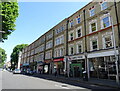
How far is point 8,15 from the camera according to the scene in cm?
1255

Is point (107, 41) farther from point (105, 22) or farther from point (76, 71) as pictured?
point (76, 71)

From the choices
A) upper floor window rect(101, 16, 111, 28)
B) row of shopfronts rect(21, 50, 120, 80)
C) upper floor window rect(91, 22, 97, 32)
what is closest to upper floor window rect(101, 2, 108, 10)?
upper floor window rect(101, 16, 111, 28)

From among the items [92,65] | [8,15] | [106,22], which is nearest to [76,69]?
[92,65]

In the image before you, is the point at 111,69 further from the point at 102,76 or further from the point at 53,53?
the point at 53,53

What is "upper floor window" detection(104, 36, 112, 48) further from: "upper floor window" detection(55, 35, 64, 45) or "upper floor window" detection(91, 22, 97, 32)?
"upper floor window" detection(55, 35, 64, 45)

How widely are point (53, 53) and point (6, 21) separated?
20972 millimetres

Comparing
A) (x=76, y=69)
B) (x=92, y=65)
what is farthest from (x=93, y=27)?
(x=76, y=69)

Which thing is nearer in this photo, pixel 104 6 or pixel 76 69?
pixel 104 6

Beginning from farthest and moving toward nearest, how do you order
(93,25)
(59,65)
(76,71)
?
(59,65), (76,71), (93,25)

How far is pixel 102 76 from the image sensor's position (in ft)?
59.4

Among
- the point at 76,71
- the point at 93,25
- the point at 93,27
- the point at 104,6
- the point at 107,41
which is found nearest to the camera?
the point at 107,41

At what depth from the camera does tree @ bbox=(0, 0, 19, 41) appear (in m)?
12.1

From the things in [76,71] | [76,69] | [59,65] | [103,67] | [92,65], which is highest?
[92,65]

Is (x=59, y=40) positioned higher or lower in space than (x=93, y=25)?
lower
